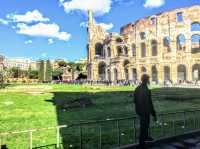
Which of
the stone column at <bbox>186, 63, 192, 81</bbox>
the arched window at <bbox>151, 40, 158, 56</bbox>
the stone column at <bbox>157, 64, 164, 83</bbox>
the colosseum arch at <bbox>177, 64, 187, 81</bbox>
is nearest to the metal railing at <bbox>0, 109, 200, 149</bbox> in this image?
the stone column at <bbox>186, 63, 192, 81</bbox>

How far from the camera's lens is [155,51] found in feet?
194

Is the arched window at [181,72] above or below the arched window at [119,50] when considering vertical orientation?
below

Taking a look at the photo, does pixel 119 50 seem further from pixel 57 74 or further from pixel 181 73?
pixel 57 74

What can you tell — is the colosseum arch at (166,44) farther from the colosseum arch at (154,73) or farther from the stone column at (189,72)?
the stone column at (189,72)

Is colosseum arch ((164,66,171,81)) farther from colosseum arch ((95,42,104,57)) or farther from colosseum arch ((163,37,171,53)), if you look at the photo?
colosseum arch ((95,42,104,57))

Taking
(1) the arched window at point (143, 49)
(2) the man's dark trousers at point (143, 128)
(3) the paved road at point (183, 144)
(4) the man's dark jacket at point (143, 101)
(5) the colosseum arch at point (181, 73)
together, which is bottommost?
(3) the paved road at point (183, 144)

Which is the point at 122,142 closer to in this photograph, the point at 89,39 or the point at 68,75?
the point at 89,39

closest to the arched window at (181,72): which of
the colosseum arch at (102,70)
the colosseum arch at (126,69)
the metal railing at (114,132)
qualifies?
the colosseum arch at (126,69)

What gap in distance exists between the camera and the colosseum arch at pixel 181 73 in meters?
53.7

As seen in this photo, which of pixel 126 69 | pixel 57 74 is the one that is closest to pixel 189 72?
pixel 126 69

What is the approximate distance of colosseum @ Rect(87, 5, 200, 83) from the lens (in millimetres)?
53188

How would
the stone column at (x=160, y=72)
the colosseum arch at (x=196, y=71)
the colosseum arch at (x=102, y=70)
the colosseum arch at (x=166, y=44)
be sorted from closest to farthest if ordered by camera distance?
the colosseum arch at (x=196, y=71) < the stone column at (x=160, y=72) < the colosseum arch at (x=166, y=44) < the colosseum arch at (x=102, y=70)

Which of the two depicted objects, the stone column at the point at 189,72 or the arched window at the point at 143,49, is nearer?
the stone column at the point at 189,72

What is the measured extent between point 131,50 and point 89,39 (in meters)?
14.4
